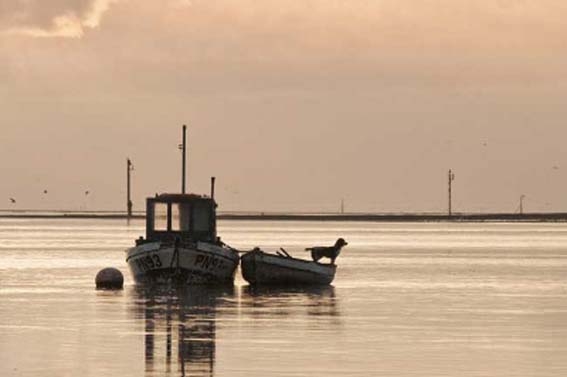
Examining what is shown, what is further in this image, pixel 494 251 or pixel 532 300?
pixel 494 251

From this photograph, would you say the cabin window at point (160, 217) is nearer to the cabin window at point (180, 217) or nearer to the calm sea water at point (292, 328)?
the cabin window at point (180, 217)

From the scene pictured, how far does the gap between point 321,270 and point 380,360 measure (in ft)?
119

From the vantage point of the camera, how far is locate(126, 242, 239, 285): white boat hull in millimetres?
75438

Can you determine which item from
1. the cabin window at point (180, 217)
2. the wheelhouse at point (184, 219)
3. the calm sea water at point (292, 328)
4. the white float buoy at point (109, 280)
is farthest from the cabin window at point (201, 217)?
the white float buoy at point (109, 280)

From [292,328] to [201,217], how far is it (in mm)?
25908

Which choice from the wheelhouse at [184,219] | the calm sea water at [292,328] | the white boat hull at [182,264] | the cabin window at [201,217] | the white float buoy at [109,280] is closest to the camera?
the calm sea water at [292,328]

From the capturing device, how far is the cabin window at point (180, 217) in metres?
77.8

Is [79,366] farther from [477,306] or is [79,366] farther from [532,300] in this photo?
[532,300]

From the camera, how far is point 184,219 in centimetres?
7781

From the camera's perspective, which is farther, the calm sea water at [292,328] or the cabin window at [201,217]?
the cabin window at [201,217]

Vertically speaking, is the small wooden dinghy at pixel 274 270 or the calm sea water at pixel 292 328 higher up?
the small wooden dinghy at pixel 274 270

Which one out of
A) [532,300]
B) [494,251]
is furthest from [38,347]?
[494,251]

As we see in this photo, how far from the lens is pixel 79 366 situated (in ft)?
134

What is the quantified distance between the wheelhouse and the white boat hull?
1.31m
